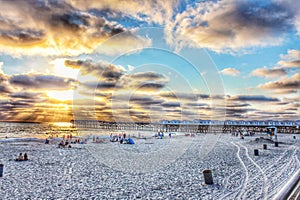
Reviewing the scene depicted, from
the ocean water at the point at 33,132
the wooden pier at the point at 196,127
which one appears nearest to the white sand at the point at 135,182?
the ocean water at the point at 33,132

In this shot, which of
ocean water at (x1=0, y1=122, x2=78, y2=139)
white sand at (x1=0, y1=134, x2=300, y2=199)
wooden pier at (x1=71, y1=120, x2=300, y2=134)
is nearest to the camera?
white sand at (x1=0, y1=134, x2=300, y2=199)

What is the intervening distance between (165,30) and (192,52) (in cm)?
357

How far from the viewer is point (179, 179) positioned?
10.7 metres

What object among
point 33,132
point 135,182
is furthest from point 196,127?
point 135,182

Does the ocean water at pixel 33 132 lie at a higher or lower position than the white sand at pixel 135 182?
lower

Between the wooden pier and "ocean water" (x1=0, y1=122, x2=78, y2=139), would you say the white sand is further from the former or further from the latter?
the wooden pier

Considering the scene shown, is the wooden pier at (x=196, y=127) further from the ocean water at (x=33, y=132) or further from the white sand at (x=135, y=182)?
the white sand at (x=135, y=182)

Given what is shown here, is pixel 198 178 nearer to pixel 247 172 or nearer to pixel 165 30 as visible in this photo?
pixel 247 172

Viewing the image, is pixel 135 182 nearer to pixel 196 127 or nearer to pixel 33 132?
pixel 33 132

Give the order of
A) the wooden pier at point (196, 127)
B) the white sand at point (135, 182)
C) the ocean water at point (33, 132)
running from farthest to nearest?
the wooden pier at point (196, 127) < the ocean water at point (33, 132) < the white sand at point (135, 182)

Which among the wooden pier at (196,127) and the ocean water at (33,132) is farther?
the wooden pier at (196,127)

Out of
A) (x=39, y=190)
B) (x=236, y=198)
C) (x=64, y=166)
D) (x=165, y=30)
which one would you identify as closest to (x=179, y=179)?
(x=236, y=198)

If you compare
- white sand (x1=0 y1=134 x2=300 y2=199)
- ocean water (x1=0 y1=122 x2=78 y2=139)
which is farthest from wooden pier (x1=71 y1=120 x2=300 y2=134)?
white sand (x1=0 y1=134 x2=300 y2=199)

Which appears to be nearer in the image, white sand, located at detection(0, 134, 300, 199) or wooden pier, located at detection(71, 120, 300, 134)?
white sand, located at detection(0, 134, 300, 199)
